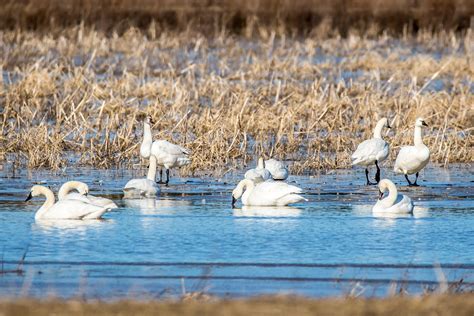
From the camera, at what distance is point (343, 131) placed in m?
16.2

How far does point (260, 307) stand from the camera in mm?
5434

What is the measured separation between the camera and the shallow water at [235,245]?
7.52m

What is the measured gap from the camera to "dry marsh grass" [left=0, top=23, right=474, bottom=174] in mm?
14797

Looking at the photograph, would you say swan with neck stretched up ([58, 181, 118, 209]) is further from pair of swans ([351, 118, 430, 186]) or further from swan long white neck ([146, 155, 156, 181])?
pair of swans ([351, 118, 430, 186])

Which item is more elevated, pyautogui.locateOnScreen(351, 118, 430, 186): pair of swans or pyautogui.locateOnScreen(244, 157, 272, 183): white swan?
pyautogui.locateOnScreen(351, 118, 430, 186): pair of swans

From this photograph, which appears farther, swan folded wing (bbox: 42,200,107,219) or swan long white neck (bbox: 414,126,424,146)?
swan long white neck (bbox: 414,126,424,146)

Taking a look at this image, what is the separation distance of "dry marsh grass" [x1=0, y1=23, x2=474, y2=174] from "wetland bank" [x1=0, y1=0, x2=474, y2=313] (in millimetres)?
44

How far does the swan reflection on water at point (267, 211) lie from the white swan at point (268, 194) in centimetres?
6

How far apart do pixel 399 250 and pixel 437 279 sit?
125cm

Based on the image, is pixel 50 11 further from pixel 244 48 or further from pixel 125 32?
pixel 244 48

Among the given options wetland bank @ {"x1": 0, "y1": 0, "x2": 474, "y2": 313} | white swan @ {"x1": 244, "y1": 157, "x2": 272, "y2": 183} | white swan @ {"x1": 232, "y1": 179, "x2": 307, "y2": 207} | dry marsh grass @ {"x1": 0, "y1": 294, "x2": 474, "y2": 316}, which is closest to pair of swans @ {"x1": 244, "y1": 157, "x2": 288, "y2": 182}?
white swan @ {"x1": 244, "y1": 157, "x2": 272, "y2": 183}

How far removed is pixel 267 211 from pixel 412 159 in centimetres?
244

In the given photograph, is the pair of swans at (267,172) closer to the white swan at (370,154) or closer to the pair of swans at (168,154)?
the white swan at (370,154)

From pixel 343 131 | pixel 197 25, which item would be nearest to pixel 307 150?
pixel 343 131
